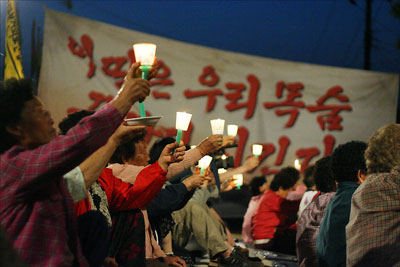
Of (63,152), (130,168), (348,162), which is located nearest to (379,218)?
(348,162)

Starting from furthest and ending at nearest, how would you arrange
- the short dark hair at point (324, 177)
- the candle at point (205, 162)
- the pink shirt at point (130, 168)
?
1. the candle at point (205, 162)
2. the short dark hair at point (324, 177)
3. the pink shirt at point (130, 168)

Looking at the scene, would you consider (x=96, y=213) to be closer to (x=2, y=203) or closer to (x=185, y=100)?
(x=2, y=203)

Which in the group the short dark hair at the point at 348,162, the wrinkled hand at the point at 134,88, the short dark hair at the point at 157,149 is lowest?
the short dark hair at the point at 157,149

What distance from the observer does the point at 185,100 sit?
11.5 meters

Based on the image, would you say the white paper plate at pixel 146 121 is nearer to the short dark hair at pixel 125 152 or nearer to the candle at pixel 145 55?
the candle at pixel 145 55

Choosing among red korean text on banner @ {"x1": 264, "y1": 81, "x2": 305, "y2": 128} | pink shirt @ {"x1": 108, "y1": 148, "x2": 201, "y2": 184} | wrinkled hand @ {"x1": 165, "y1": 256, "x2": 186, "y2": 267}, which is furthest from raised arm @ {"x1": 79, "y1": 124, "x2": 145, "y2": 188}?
red korean text on banner @ {"x1": 264, "y1": 81, "x2": 305, "y2": 128}

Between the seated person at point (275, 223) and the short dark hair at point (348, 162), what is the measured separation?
3739 mm

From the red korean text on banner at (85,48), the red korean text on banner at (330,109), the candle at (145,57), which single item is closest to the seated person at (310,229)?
the candle at (145,57)

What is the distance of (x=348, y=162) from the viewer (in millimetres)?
3875

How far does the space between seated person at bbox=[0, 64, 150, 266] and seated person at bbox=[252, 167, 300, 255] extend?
580cm

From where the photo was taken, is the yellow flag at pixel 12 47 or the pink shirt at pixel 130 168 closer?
the pink shirt at pixel 130 168

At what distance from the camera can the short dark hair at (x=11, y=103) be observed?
1951mm

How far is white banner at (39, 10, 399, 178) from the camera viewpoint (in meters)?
10.9

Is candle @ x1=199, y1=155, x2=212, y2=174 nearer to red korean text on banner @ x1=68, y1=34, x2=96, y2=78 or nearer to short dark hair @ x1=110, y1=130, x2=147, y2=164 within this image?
short dark hair @ x1=110, y1=130, x2=147, y2=164
